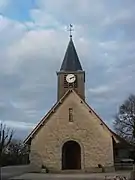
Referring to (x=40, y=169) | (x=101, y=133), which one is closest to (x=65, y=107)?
(x=101, y=133)

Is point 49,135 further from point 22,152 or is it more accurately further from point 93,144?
point 22,152

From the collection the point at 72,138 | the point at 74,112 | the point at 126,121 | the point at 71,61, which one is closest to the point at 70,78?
the point at 71,61

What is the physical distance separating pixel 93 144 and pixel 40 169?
5692mm

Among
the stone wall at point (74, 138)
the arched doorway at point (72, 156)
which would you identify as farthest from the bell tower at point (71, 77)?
the arched doorway at point (72, 156)

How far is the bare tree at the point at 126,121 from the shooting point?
4888 cm

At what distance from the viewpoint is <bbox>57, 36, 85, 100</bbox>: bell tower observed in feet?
129

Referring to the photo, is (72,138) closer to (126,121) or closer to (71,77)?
(71,77)

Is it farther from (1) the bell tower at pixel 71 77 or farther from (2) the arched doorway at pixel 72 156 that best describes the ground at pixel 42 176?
(1) the bell tower at pixel 71 77

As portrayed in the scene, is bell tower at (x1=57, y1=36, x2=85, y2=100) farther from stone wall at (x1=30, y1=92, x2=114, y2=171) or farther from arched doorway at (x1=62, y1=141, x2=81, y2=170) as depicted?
arched doorway at (x1=62, y1=141, x2=81, y2=170)

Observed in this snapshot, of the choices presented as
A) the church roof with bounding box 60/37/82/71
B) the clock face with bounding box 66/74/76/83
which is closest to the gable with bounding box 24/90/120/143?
the clock face with bounding box 66/74/76/83

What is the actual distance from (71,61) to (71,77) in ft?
9.58

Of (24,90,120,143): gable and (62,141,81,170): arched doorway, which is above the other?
(24,90,120,143): gable

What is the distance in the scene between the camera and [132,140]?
4759 centimetres

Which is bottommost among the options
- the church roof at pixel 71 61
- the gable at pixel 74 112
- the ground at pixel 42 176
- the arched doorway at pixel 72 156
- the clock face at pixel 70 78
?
the ground at pixel 42 176
